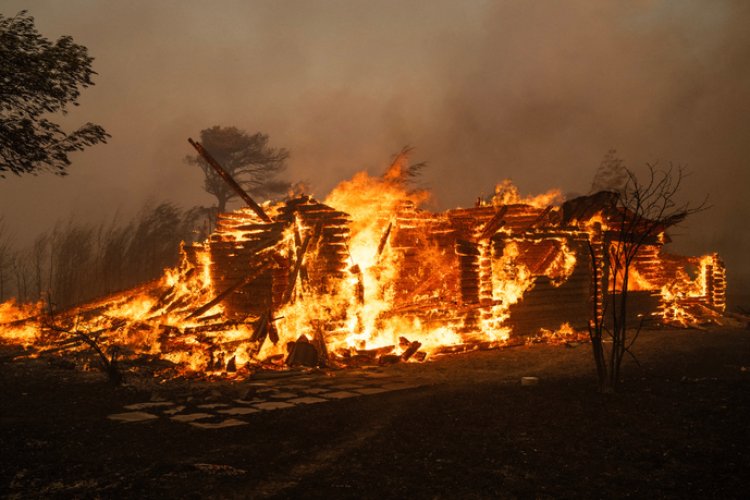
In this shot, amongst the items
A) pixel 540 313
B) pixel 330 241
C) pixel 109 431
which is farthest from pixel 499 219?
pixel 109 431

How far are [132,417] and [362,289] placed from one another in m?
6.35

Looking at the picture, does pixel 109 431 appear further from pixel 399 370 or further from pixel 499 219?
pixel 499 219

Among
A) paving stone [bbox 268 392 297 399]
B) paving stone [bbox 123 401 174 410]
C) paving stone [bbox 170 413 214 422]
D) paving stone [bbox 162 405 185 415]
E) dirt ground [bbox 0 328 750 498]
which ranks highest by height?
paving stone [bbox 123 401 174 410]

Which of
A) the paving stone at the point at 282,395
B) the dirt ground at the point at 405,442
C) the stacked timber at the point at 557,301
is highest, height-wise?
Answer: the stacked timber at the point at 557,301

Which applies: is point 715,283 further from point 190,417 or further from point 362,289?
point 190,417

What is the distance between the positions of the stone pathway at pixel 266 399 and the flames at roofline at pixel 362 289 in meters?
1.53

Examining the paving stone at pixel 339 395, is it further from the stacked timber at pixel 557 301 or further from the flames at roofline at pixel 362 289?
the stacked timber at pixel 557 301

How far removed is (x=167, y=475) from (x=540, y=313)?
37.8ft

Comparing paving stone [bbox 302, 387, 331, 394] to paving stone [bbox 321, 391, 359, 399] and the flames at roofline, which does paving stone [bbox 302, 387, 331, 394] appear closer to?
paving stone [bbox 321, 391, 359, 399]

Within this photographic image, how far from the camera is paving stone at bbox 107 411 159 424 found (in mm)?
6219

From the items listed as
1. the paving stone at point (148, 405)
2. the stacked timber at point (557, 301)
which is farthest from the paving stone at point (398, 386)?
the stacked timber at point (557, 301)

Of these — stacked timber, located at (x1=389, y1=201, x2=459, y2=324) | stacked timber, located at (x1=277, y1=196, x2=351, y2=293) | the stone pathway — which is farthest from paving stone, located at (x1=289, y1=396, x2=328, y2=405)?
stacked timber, located at (x1=389, y1=201, x2=459, y2=324)

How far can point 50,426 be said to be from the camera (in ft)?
19.3

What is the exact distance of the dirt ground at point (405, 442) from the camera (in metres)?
4.19
